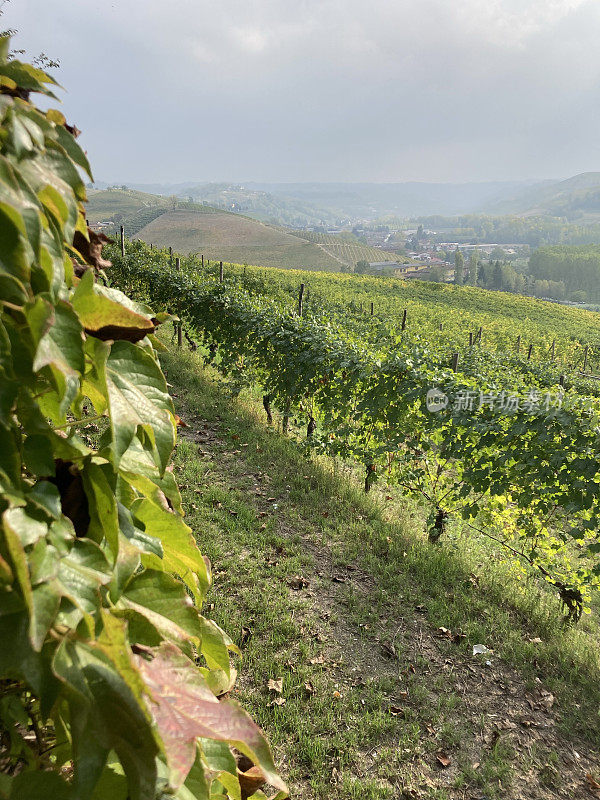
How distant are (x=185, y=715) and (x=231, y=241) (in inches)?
3931

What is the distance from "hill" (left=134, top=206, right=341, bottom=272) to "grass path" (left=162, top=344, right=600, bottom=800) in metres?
79.3

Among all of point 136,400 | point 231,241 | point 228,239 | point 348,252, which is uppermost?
point 228,239

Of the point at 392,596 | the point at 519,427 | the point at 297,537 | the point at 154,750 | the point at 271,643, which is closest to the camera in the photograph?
the point at 154,750

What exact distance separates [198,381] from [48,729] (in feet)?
31.9

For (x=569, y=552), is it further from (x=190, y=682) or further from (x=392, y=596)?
(x=190, y=682)

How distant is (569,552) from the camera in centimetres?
633

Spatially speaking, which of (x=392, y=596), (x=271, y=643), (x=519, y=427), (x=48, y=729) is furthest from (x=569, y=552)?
(x=48, y=729)

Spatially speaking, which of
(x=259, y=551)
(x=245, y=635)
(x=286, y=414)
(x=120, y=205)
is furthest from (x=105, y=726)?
(x=120, y=205)

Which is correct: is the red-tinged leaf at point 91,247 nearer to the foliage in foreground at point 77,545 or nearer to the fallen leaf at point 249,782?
the foliage in foreground at point 77,545

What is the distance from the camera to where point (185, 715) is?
0.49 meters

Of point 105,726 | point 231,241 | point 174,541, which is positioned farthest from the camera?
point 231,241

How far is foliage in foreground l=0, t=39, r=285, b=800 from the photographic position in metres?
0.45

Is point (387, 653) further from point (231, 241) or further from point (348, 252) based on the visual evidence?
point (348, 252)

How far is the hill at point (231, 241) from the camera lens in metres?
86.7
